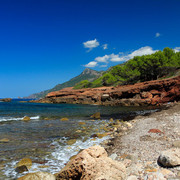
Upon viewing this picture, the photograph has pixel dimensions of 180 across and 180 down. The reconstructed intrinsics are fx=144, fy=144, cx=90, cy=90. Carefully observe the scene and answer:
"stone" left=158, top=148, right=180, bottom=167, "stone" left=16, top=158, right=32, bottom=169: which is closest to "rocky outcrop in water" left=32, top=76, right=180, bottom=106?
"stone" left=158, top=148, right=180, bottom=167

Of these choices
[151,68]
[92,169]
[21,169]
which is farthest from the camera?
[151,68]

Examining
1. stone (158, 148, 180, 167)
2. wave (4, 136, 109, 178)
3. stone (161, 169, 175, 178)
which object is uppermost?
stone (158, 148, 180, 167)

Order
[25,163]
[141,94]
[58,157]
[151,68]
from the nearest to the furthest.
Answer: [25,163] < [58,157] < [141,94] < [151,68]

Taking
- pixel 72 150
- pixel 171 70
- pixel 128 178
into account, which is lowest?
pixel 72 150

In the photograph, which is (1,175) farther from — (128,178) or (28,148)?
(128,178)

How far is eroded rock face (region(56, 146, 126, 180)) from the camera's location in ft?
14.1

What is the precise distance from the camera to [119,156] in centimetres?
693

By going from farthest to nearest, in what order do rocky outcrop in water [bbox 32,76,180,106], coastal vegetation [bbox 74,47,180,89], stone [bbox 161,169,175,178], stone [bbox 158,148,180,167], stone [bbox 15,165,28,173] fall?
coastal vegetation [bbox 74,47,180,89], rocky outcrop in water [bbox 32,76,180,106], stone [bbox 15,165,28,173], stone [bbox 158,148,180,167], stone [bbox 161,169,175,178]

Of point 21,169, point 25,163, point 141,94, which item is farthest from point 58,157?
point 141,94

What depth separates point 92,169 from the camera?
14.8ft

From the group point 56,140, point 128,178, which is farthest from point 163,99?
point 128,178

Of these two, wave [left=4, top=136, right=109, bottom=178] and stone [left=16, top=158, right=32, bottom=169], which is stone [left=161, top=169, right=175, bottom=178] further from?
stone [left=16, top=158, right=32, bottom=169]

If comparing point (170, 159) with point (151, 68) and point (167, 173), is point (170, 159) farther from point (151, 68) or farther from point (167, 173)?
point (151, 68)

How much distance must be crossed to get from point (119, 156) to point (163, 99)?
36584 millimetres
